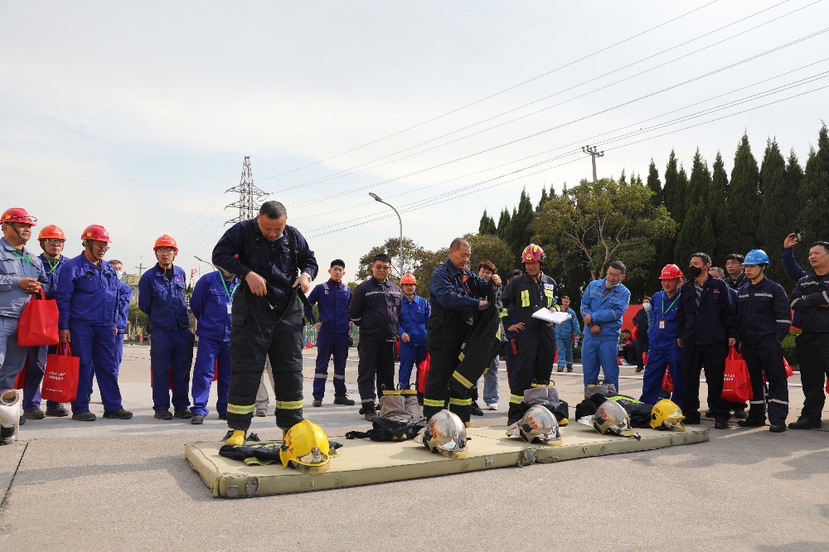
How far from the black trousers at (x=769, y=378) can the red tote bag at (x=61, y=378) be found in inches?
312

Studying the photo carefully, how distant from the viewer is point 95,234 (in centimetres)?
794

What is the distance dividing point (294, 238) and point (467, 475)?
8.00 feet

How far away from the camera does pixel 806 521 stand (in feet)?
13.3

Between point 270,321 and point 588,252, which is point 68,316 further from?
point 588,252

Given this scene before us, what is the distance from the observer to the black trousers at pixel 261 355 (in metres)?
5.39

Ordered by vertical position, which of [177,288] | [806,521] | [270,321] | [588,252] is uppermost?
[588,252]

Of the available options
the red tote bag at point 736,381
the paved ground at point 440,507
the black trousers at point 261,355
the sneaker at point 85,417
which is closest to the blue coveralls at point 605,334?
the red tote bag at point 736,381

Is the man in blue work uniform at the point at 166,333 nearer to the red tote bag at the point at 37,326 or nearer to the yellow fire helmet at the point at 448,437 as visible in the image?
the red tote bag at the point at 37,326

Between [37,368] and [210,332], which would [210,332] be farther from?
[37,368]

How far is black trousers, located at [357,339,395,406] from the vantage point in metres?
9.01

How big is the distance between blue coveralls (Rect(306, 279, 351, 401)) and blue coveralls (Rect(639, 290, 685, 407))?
4492 millimetres

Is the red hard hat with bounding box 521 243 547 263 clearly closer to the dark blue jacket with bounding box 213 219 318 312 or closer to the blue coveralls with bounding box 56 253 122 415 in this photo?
the dark blue jacket with bounding box 213 219 318 312

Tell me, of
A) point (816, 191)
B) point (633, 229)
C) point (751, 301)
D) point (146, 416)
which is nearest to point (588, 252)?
point (633, 229)

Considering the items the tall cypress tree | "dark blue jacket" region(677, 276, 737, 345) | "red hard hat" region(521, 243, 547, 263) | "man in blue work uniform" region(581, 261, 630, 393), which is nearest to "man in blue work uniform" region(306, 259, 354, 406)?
"red hard hat" region(521, 243, 547, 263)
